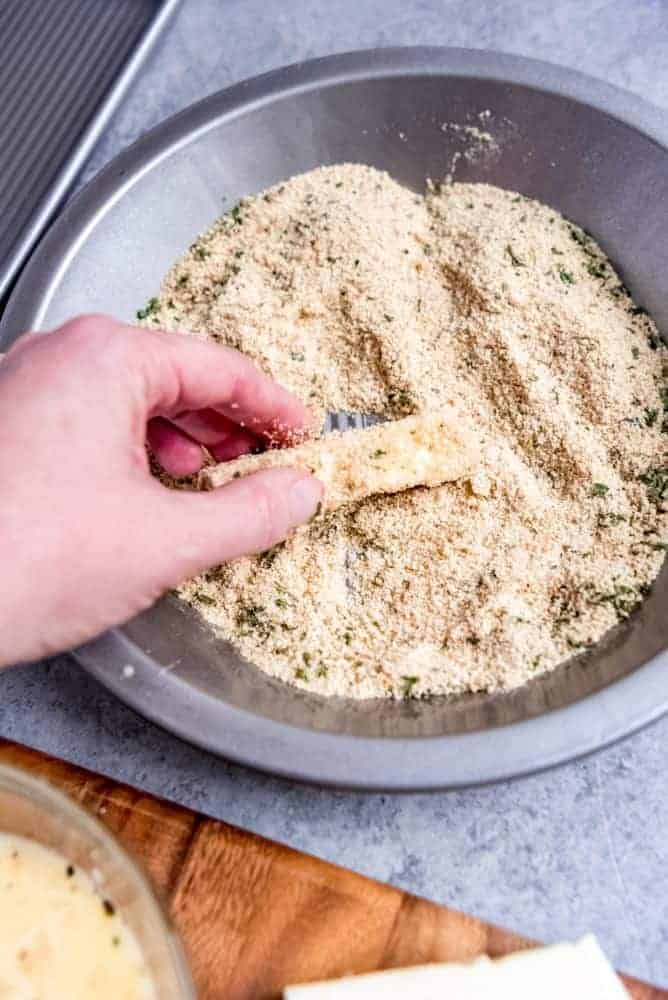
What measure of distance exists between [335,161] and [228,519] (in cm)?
60

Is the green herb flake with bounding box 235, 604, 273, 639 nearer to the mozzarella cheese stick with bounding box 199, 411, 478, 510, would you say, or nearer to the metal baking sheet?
the mozzarella cheese stick with bounding box 199, 411, 478, 510

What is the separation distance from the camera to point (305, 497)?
0.89 metres

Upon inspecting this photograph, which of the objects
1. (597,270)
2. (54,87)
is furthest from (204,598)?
(54,87)

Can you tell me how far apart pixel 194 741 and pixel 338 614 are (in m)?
0.19

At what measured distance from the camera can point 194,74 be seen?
1363mm

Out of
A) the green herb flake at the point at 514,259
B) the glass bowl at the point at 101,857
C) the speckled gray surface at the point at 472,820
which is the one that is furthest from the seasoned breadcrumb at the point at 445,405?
the glass bowl at the point at 101,857

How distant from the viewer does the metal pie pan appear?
892 mm

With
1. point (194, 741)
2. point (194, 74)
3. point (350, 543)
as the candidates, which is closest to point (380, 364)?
point (350, 543)

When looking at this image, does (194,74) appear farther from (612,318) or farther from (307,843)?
(307,843)

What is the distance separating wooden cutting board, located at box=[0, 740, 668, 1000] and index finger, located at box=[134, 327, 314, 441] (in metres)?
0.38

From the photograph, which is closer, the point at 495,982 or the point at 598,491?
the point at 495,982

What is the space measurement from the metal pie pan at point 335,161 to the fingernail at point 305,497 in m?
0.17

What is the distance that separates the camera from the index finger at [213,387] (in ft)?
2.76

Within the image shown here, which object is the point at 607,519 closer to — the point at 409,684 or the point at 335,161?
the point at 409,684
